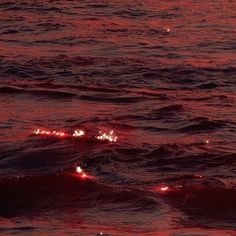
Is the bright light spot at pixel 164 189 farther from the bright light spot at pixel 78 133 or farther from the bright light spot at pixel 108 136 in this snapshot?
the bright light spot at pixel 78 133

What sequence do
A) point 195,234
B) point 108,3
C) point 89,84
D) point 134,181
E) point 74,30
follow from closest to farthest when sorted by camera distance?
point 195,234, point 134,181, point 89,84, point 74,30, point 108,3

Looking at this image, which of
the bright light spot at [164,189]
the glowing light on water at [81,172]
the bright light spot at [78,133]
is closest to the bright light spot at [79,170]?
the glowing light on water at [81,172]

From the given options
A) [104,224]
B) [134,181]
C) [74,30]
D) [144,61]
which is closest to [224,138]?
[134,181]

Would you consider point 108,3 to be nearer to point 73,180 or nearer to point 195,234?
point 73,180

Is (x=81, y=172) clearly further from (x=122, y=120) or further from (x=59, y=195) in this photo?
(x=122, y=120)

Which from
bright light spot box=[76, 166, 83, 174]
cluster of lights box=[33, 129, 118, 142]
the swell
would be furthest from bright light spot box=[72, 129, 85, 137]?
the swell

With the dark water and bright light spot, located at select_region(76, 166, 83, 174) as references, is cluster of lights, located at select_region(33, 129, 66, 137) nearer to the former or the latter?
the dark water

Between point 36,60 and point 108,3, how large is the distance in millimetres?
4381

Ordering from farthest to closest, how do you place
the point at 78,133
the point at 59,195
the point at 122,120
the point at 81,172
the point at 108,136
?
the point at 122,120
the point at 78,133
the point at 108,136
the point at 81,172
the point at 59,195

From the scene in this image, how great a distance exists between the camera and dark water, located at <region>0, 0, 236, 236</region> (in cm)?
571

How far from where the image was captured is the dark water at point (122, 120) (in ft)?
18.7

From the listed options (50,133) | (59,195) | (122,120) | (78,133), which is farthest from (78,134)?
(59,195)

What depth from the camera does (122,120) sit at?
310 inches

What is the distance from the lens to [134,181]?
626 centimetres
